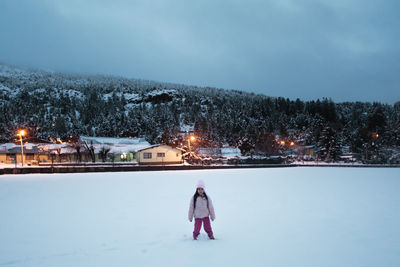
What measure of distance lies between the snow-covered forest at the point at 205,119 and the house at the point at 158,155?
1486 cm

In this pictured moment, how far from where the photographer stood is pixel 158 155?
143ft

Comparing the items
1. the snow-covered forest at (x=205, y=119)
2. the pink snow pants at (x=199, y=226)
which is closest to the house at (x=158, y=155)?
the snow-covered forest at (x=205, y=119)

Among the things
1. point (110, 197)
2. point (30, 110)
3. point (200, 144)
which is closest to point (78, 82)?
point (30, 110)

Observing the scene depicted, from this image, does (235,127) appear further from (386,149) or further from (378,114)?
(386,149)

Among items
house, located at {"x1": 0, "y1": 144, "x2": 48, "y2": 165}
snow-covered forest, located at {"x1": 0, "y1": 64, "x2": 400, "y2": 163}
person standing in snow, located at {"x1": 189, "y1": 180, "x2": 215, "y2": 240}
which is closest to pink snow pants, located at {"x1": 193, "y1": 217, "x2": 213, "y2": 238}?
person standing in snow, located at {"x1": 189, "y1": 180, "x2": 215, "y2": 240}

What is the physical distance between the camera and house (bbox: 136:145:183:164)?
4316 centimetres

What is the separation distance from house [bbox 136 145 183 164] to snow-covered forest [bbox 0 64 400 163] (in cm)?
1486

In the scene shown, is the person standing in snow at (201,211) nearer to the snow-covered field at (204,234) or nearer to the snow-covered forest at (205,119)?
the snow-covered field at (204,234)

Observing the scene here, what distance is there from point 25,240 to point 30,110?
117m

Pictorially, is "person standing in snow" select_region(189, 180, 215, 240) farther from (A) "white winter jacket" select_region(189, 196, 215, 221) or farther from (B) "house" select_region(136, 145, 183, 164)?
(B) "house" select_region(136, 145, 183, 164)

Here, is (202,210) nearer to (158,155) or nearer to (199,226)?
(199,226)

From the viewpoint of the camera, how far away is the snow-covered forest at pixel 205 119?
52544mm

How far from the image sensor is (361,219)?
6695mm

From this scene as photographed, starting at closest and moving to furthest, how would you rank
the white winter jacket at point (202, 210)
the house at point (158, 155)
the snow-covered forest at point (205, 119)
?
1. the white winter jacket at point (202, 210)
2. the house at point (158, 155)
3. the snow-covered forest at point (205, 119)
